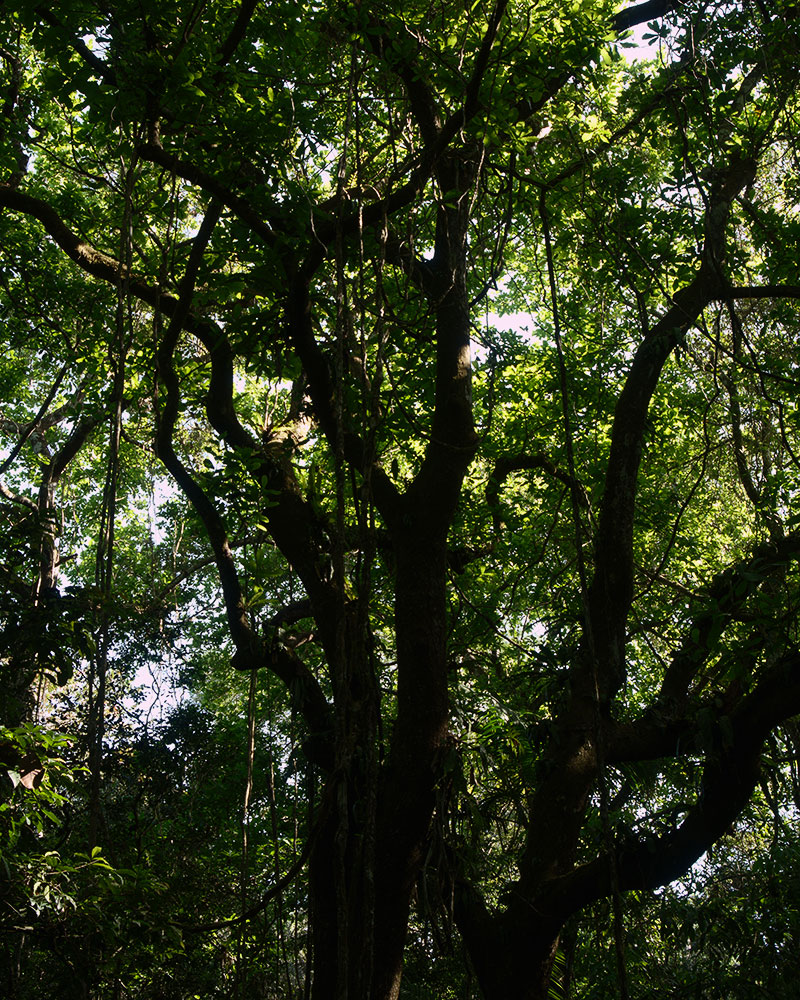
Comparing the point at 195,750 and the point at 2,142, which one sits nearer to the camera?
the point at 2,142

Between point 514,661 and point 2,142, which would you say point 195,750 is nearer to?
point 514,661

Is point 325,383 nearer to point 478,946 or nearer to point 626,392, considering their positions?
point 626,392

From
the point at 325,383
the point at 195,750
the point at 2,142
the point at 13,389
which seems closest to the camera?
the point at 325,383

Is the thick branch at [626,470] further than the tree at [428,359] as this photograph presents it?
Yes

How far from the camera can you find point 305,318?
3.57 meters

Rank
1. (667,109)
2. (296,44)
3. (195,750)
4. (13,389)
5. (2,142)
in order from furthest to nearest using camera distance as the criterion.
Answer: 1. (13,389)
2. (195,750)
3. (2,142)
4. (667,109)
5. (296,44)

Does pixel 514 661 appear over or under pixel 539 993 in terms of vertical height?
over

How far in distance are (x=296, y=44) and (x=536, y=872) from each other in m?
3.66

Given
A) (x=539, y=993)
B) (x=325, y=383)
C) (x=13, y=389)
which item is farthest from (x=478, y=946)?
(x=13, y=389)

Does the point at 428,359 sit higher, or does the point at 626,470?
the point at 428,359

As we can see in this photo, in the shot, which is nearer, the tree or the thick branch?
the tree

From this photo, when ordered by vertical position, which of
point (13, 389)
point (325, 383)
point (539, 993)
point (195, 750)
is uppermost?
point (13, 389)

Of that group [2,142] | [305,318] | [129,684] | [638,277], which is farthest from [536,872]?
[2,142]

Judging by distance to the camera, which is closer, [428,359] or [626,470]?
[626,470]
